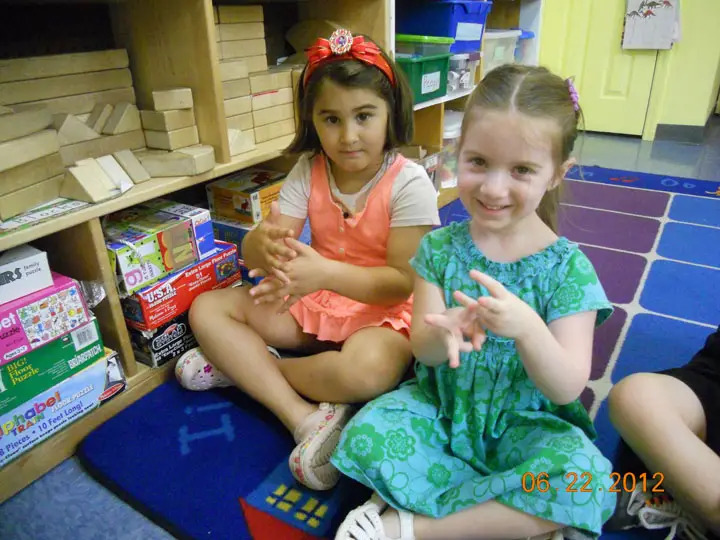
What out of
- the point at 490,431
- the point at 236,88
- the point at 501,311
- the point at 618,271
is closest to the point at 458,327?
the point at 501,311

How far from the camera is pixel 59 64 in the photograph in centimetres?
93

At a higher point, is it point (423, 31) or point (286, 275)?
point (423, 31)

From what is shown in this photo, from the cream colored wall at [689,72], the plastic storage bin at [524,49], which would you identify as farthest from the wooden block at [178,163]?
the cream colored wall at [689,72]

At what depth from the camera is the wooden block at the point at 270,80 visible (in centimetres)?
118

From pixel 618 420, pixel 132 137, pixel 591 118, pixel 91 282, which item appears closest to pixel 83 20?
pixel 132 137

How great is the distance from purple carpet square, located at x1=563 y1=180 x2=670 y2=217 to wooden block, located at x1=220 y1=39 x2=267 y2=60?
978 mm

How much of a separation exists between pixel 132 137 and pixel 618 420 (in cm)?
91

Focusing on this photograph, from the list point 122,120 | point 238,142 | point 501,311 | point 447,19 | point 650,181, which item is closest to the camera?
point 501,311

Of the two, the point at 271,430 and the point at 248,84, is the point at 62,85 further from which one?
the point at 271,430

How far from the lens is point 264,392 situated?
903 millimetres

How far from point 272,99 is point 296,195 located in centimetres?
36

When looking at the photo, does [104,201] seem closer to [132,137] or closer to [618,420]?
[132,137]

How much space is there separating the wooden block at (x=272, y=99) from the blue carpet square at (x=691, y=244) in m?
0.98

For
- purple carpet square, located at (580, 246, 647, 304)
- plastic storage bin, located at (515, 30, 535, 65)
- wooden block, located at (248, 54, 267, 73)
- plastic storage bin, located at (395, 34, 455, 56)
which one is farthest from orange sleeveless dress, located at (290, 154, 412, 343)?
plastic storage bin, located at (515, 30, 535, 65)
